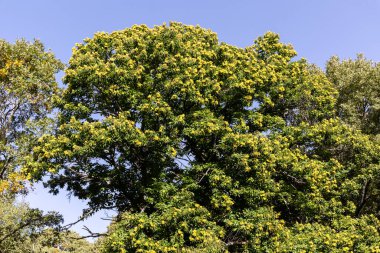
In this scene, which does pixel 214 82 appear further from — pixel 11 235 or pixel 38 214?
pixel 11 235

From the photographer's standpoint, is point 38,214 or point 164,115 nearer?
point 164,115

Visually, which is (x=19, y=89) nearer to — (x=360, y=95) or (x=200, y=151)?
(x=200, y=151)

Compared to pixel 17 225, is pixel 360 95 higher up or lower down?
higher up

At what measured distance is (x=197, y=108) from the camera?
1923cm

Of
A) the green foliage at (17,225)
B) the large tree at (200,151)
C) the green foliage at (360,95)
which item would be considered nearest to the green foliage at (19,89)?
the green foliage at (17,225)

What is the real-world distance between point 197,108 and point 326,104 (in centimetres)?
882

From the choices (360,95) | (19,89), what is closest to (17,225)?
(19,89)

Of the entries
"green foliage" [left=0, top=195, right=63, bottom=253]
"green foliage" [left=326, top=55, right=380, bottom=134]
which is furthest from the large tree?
"green foliage" [left=326, top=55, right=380, bottom=134]

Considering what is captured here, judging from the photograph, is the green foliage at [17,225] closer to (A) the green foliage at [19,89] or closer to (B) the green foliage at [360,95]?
(A) the green foliage at [19,89]

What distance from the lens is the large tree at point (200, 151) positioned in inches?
671

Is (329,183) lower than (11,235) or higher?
lower

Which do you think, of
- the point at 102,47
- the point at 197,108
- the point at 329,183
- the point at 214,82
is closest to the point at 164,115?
the point at 197,108

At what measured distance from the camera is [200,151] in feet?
66.3

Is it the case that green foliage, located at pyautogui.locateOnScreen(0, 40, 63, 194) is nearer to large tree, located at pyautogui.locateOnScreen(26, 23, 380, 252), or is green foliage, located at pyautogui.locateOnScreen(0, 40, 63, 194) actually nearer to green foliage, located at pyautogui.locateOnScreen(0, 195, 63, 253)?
green foliage, located at pyautogui.locateOnScreen(0, 195, 63, 253)
